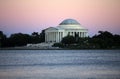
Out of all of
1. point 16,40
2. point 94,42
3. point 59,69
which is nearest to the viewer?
point 59,69

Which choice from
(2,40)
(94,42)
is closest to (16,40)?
(2,40)

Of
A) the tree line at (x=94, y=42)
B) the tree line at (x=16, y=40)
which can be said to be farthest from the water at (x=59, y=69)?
the tree line at (x=16, y=40)

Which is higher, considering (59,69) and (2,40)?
(2,40)

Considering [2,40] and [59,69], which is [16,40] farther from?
[59,69]

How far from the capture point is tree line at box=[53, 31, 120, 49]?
166375mm

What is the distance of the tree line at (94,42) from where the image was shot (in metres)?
166

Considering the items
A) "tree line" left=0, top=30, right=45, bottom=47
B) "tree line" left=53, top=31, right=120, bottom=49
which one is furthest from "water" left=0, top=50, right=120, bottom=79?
"tree line" left=0, top=30, right=45, bottom=47

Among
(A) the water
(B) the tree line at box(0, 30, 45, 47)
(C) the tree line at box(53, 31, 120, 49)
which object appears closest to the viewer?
(A) the water

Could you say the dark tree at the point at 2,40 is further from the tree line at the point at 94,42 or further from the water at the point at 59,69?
the water at the point at 59,69

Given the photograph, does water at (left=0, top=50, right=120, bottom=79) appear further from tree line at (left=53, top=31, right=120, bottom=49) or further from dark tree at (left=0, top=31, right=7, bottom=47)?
dark tree at (left=0, top=31, right=7, bottom=47)

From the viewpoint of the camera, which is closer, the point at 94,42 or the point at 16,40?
the point at 94,42

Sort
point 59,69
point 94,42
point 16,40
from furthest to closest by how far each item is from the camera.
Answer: point 16,40, point 94,42, point 59,69

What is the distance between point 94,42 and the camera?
165m

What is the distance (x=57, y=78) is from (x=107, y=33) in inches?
5632
